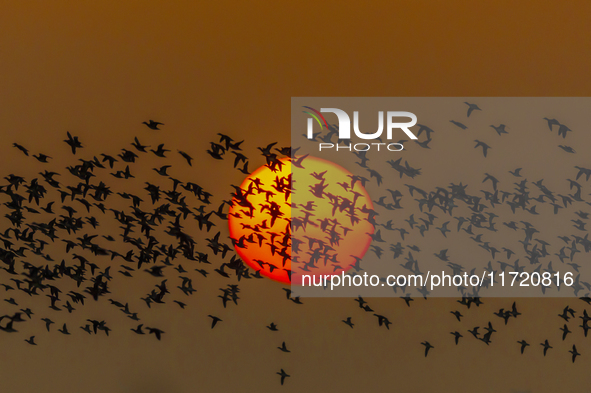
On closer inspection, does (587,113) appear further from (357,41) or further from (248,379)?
(248,379)

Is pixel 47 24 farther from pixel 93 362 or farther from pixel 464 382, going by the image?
pixel 464 382

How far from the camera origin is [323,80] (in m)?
2.64

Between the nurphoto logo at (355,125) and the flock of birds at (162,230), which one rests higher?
the nurphoto logo at (355,125)

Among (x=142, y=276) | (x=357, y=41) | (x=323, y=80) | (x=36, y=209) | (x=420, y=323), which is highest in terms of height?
(x=357, y=41)

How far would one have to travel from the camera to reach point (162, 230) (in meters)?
2.63

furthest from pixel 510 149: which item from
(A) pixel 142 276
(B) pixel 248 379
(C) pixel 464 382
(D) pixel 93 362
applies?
(D) pixel 93 362

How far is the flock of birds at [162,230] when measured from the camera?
260 cm

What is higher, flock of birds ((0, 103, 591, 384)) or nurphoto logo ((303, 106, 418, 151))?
nurphoto logo ((303, 106, 418, 151))

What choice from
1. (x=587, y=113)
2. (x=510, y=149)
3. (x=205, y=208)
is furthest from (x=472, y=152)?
(x=205, y=208)

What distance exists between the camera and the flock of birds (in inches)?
102

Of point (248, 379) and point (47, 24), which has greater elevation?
point (47, 24)

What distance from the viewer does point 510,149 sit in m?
2.62

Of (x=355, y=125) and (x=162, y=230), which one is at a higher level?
(x=355, y=125)

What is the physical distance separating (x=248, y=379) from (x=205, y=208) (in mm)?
1125
